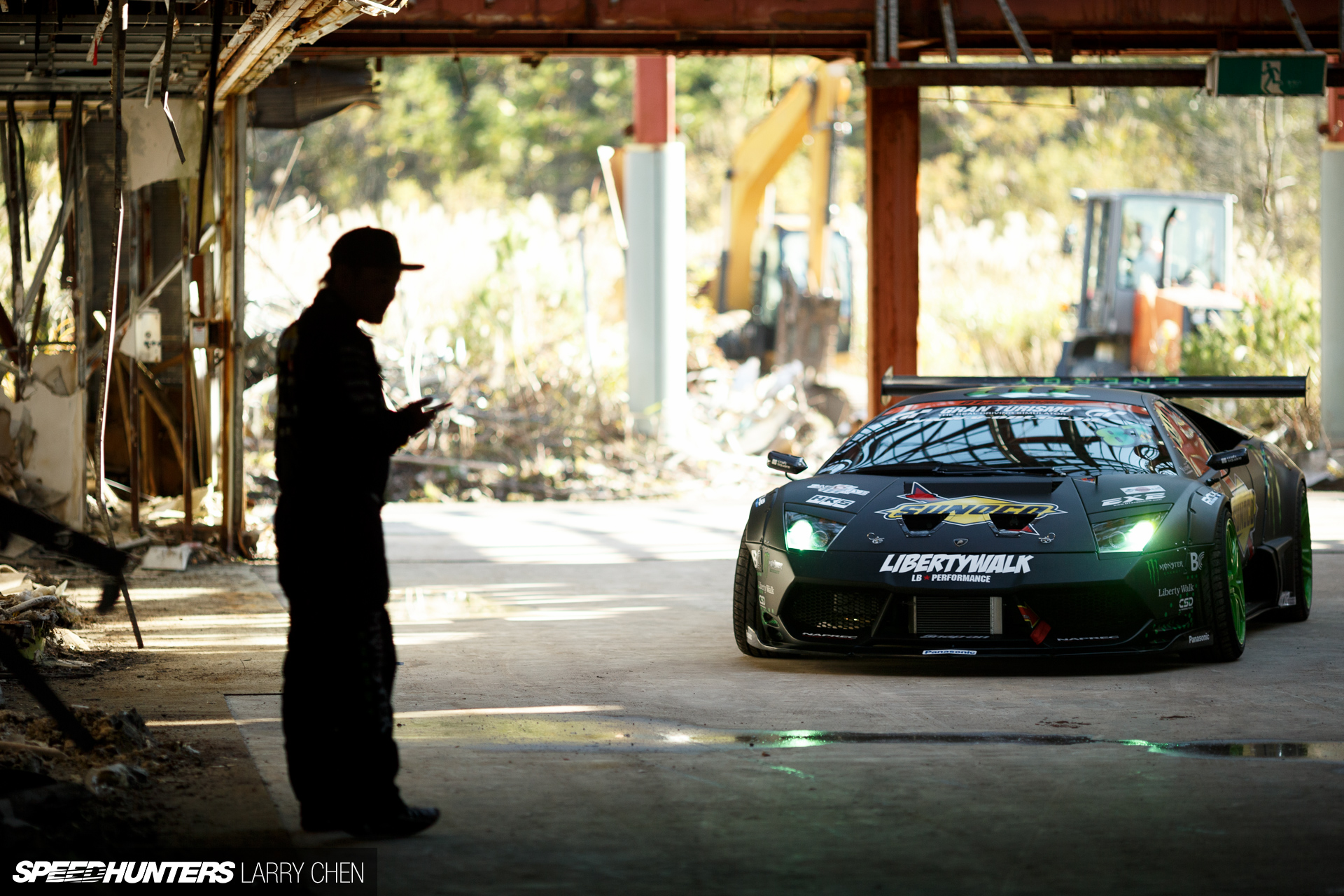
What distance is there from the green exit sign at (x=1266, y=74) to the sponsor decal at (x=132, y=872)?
32.1 ft

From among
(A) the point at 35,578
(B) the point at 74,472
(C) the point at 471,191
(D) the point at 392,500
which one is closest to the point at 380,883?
(A) the point at 35,578

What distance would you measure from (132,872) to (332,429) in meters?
1.20

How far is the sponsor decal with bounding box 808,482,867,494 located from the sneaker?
3281 millimetres

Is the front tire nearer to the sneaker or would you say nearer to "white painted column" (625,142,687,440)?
the sneaker

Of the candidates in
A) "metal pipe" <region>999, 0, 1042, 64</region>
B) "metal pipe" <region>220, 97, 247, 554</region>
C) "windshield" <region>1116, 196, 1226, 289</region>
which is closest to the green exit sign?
"metal pipe" <region>999, 0, 1042, 64</region>

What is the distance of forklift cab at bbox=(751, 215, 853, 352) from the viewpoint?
24.8 meters

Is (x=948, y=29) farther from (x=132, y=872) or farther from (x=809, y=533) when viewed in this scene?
(x=132, y=872)

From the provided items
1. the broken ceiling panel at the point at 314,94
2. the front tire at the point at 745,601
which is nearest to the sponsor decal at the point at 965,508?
the front tire at the point at 745,601

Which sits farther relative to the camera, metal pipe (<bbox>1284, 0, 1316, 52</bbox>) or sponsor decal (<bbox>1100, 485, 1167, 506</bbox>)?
metal pipe (<bbox>1284, 0, 1316, 52</bbox>)

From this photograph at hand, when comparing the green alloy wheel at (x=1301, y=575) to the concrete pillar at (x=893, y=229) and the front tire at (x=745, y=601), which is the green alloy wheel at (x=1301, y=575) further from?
the concrete pillar at (x=893, y=229)

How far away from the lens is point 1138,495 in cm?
705

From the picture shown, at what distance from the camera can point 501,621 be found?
8.80 m

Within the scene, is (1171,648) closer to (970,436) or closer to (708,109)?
(970,436)

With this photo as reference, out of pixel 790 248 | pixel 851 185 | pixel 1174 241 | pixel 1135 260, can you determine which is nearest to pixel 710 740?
pixel 1135 260
